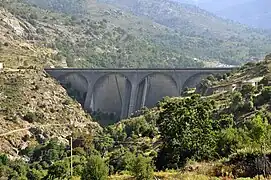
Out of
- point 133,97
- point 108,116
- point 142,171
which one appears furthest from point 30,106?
point 142,171

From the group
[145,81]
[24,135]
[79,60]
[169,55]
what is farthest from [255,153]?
[169,55]

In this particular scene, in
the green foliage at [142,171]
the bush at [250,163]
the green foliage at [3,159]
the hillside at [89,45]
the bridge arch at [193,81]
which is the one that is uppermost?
the hillside at [89,45]

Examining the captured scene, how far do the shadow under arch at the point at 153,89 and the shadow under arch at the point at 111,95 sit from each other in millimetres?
1880

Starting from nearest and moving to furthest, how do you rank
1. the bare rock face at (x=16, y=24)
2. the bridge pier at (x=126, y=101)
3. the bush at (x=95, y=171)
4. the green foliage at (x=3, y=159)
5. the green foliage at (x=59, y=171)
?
the bush at (x=95, y=171), the green foliage at (x=59, y=171), the green foliage at (x=3, y=159), the bridge pier at (x=126, y=101), the bare rock face at (x=16, y=24)

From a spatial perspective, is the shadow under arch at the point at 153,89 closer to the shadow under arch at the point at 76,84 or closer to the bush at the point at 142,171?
the shadow under arch at the point at 76,84

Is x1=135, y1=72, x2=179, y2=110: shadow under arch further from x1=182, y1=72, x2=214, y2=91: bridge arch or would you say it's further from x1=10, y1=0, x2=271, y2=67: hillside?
x1=10, y1=0, x2=271, y2=67: hillside

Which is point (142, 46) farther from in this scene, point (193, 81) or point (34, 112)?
point (34, 112)

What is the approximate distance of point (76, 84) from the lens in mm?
67688

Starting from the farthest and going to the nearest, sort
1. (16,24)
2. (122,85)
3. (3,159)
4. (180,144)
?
(16,24) → (122,85) → (3,159) → (180,144)

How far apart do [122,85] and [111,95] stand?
8.19 feet

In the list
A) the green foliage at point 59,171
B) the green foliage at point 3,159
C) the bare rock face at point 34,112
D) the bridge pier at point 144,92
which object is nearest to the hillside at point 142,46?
the bridge pier at point 144,92

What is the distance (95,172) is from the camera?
15273 mm

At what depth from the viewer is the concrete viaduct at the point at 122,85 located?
63094 millimetres

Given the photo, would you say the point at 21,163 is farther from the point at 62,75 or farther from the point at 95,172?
the point at 62,75
